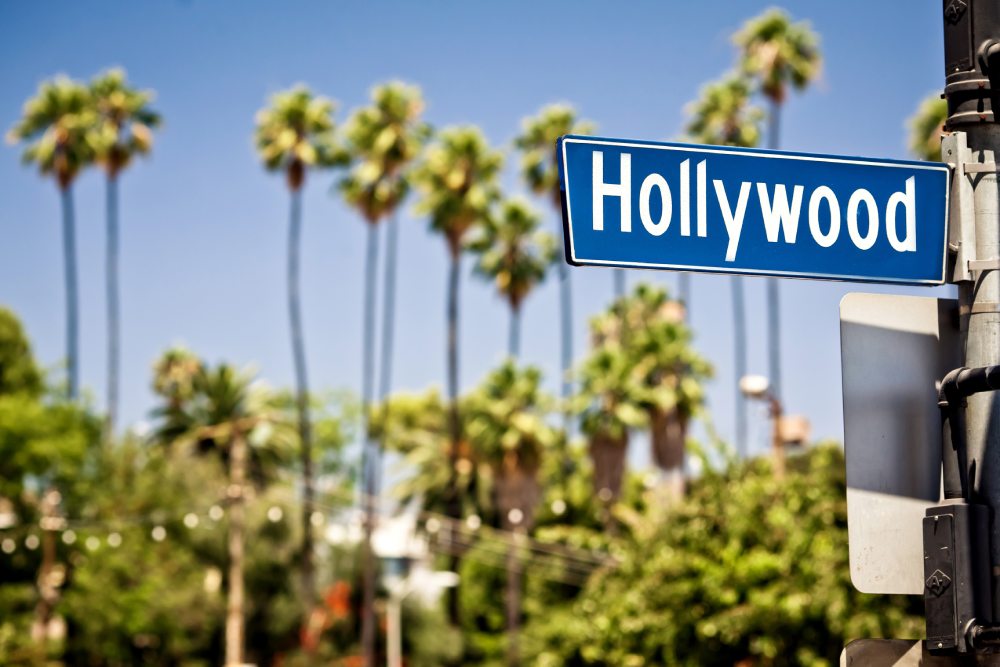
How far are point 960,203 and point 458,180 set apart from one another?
57277 millimetres

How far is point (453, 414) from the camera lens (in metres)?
63.8

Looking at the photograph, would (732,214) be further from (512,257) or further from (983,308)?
(512,257)

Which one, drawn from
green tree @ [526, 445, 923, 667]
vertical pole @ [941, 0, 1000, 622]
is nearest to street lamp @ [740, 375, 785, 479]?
green tree @ [526, 445, 923, 667]

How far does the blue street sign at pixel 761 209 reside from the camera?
391 cm

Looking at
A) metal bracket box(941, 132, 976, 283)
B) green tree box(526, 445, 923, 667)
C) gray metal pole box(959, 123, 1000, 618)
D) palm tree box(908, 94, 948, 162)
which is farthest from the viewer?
palm tree box(908, 94, 948, 162)

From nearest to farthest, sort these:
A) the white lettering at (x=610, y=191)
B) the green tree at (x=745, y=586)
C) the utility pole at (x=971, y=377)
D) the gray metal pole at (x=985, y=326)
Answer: the utility pole at (x=971, y=377) → the gray metal pole at (x=985, y=326) → the white lettering at (x=610, y=191) → the green tree at (x=745, y=586)

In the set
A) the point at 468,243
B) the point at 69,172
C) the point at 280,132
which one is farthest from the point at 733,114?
the point at 69,172

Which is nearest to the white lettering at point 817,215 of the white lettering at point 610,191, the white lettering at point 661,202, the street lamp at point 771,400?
the white lettering at point 661,202

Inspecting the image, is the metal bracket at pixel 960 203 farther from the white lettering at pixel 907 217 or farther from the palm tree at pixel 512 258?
the palm tree at pixel 512 258

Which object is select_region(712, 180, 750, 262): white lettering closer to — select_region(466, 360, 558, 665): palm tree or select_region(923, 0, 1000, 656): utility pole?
select_region(923, 0, 1000, 656): utility pole

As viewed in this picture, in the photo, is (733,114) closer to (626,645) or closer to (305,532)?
(305,532)

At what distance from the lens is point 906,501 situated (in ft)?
12.7

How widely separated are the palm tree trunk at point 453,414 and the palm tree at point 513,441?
152 inches

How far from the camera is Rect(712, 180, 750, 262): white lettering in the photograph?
399cm
